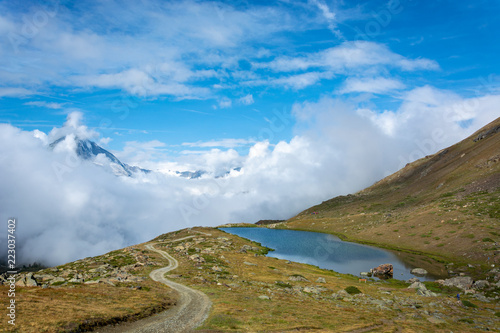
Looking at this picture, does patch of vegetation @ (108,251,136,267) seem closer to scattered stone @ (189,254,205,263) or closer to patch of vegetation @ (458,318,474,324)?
scattered stone @ (189,254,205,263)

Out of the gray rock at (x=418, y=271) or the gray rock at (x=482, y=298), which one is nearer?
the gray rock at (x=482, y=298)

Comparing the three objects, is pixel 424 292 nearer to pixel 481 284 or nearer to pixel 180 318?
pixel 481 284

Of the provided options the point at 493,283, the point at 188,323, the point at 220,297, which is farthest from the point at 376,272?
the point at 188,323

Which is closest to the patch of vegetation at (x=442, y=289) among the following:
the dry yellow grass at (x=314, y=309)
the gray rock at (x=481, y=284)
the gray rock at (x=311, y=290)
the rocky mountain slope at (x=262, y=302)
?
the rocky mountain slope at (x=262, y=302)

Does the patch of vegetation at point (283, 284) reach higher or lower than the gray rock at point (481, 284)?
higher

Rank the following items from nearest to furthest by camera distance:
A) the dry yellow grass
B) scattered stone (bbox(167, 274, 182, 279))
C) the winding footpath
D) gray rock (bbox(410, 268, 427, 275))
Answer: the winding footpath → the dry yellow grass → scattered stone (bbox(167, 274, 182, 279)) → gray rock (bbox(410, 268, 427, 275))

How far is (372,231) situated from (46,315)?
183 metres

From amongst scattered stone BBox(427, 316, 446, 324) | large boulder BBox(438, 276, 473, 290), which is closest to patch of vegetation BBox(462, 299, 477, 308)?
scattered stone BBox(427, 316, 446, 324)

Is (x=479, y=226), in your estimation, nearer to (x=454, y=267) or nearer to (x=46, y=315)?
(x=454, y=267)

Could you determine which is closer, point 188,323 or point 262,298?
point 188,323

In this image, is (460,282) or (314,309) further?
(460,282)

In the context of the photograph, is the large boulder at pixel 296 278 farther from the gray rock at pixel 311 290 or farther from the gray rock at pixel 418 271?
the gray rock at pixel 418 271

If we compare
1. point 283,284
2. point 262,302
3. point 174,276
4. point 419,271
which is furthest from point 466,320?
point 174,276

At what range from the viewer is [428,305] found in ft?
190
